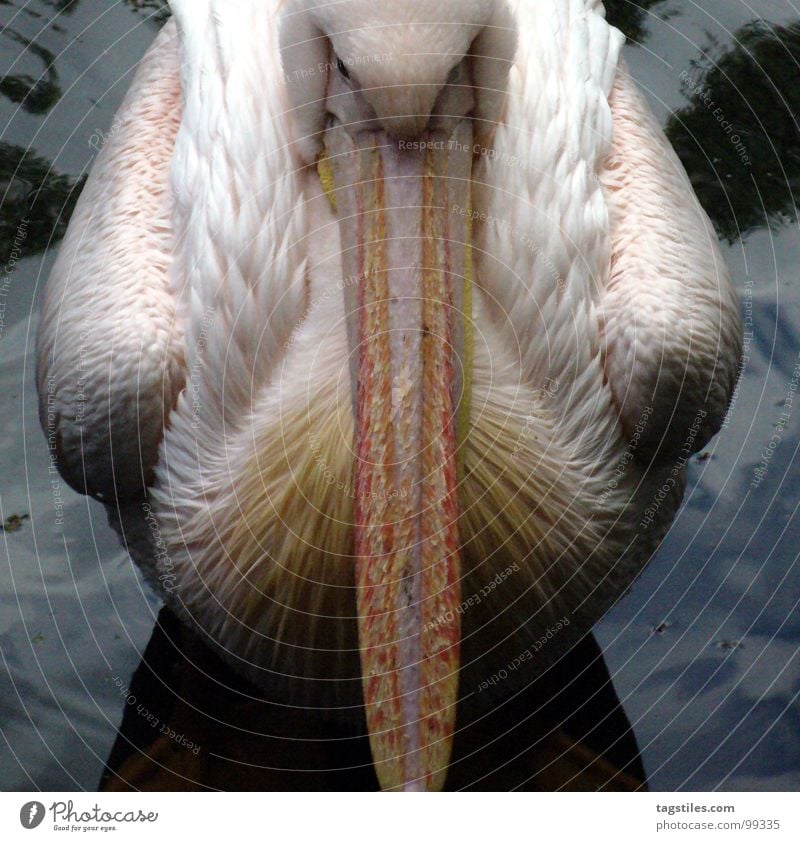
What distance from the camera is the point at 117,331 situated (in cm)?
206

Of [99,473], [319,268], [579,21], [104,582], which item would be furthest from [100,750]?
[579,21]

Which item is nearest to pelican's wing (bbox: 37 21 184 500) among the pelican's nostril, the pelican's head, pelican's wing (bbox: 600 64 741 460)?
the pelican's head

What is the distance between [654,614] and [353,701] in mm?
711

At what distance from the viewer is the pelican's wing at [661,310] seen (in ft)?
6.77

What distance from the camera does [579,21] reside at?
2312 mm

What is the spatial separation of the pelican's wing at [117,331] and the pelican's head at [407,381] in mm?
382

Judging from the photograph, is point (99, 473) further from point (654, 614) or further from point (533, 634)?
point (654, 614)
